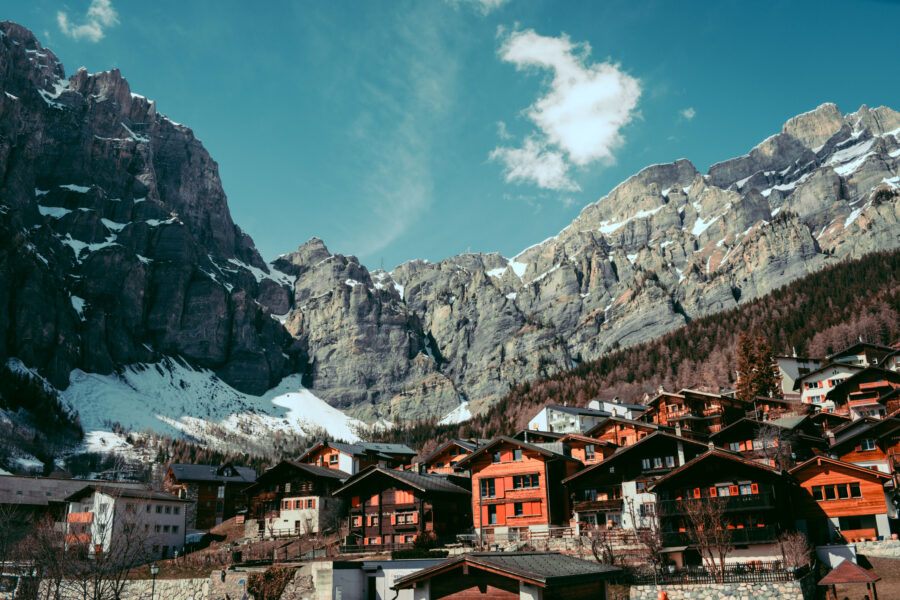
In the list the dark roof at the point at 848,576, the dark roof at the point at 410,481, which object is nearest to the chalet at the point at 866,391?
the dark roof at the point at 848,576

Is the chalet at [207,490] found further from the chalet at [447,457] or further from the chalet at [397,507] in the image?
the chalet at [397,507]

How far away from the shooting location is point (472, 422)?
176500 millimetres

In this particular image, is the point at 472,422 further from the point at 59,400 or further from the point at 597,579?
the point at 597,579

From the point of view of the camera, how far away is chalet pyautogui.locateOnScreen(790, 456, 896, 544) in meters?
49.1

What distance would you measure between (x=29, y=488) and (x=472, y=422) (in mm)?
108857

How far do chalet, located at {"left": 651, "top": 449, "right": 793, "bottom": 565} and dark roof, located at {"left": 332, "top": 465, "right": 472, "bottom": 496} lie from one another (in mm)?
19449

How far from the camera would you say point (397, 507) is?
61.8m

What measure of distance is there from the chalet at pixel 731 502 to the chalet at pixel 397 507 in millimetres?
19634

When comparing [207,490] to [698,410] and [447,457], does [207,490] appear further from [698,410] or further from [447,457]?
[698,410]

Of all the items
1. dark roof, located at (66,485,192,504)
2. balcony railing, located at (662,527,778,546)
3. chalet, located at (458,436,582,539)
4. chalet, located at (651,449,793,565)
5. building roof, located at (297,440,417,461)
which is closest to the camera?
balcony railing, located at (662,527,778,546)

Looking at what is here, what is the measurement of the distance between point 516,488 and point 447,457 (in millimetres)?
26567

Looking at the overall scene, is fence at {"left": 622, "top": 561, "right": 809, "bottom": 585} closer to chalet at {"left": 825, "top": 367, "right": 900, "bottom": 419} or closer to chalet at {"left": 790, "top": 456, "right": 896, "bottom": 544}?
chalet at {"left": 790, "top": 456, "right": 896, "bottom": 544}

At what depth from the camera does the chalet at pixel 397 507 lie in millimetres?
60875

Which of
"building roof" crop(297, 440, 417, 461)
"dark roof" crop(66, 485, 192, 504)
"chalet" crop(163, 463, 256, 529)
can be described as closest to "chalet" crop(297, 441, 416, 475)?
"building roof" crop(297, 440, 417, 461)
